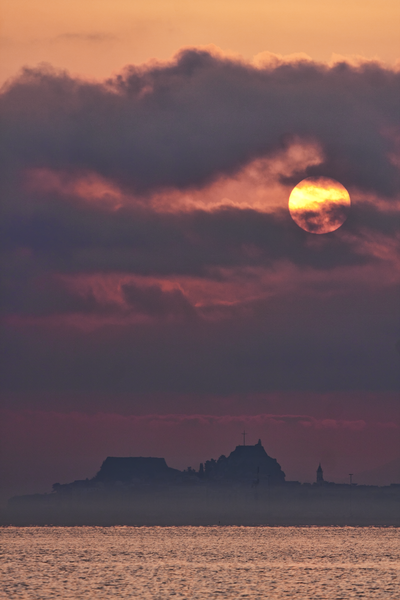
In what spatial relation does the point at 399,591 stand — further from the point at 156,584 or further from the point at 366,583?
the point at 156,584

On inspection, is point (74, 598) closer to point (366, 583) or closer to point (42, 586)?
point (42, 586)

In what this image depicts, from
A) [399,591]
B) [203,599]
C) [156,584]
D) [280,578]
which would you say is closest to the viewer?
[203,599]

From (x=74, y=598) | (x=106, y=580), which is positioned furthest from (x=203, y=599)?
(x=106, y=580)

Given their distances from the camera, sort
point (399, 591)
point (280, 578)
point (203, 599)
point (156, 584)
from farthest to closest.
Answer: point (280, 578) → point (156, 584) → point (399, 591) → point (203, 599)

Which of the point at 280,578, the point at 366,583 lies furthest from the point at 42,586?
the point at 366,583

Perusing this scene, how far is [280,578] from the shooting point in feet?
639

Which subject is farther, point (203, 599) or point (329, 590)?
point (329, 590)

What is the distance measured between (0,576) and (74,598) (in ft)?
183

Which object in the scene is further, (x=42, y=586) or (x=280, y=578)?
(x=280, y=578)

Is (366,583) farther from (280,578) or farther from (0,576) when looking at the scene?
(0,576)

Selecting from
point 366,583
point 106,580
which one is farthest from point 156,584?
point 366,583

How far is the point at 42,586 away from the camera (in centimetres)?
17325

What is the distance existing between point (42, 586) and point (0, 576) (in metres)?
29.9

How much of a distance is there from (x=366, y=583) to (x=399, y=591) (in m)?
20.2
